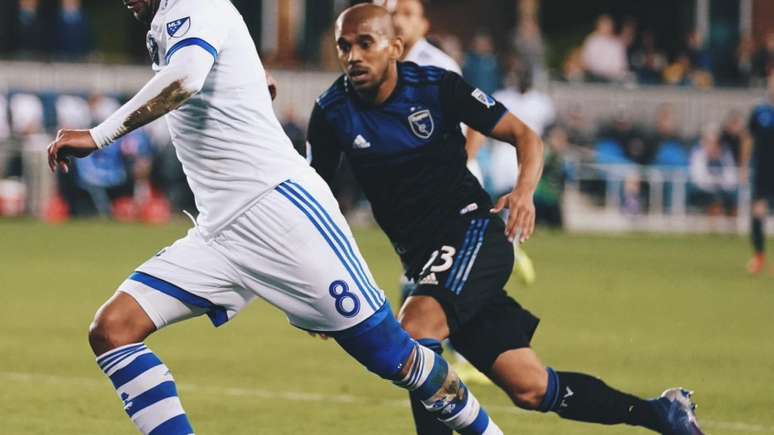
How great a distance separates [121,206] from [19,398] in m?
18.3

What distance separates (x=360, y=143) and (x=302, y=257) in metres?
1.06

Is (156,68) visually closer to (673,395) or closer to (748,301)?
(673,395)

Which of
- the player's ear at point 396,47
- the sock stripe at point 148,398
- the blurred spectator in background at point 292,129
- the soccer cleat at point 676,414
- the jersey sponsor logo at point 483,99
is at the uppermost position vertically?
the player's ear at point 396,47

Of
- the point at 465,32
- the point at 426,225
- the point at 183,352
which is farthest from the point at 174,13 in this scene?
the point at 465,32

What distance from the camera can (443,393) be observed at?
6.48 meters

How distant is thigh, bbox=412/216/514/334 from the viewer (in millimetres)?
7023

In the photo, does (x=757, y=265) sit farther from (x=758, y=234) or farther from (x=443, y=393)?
(x=443, y=393)

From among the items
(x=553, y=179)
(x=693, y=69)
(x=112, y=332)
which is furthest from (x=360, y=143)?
(x=693, y=69)

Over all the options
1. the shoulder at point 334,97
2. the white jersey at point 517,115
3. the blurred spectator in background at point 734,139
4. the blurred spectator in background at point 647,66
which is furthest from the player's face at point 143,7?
the blurred spectator in background at point 647,66

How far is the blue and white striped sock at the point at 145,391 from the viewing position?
20.3 feet

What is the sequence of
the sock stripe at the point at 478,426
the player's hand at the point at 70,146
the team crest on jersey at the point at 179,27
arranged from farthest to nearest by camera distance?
the sock stripe at the point at 478,426 → the team crest on jersey at the point at 179,27 → the player's hand at the point at 70,146

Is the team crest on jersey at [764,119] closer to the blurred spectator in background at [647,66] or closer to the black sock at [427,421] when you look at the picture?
the blurred spectator in background at [647,66]

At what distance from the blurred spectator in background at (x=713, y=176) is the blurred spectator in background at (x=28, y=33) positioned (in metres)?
11.8

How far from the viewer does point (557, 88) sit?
31.2m
